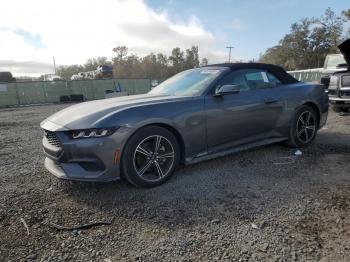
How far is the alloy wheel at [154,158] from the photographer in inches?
135

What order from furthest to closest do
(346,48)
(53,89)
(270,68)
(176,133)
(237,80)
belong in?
(53,89), (346,48), (270,68), (237,80), (176,133)

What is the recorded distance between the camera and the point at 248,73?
4457mm

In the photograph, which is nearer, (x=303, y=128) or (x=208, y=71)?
(x=208, y=71)

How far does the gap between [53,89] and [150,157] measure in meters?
24.4

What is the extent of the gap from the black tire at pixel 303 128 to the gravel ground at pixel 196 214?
0.58 metres

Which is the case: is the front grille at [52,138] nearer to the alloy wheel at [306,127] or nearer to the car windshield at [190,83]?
the car windshield at [190,83]

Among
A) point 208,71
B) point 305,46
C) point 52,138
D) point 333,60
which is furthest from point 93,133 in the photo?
point 305,46

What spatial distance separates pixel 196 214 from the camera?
2.86 m

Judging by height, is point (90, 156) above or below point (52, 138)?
below

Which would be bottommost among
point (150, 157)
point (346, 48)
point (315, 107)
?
point (150, 157)

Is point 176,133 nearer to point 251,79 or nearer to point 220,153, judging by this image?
point 220,153

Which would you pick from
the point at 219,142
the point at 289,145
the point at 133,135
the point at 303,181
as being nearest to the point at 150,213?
the point at 133,135

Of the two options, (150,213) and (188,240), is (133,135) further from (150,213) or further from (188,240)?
(188,240)

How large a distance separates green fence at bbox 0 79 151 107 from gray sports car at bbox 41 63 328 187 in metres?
22.6
